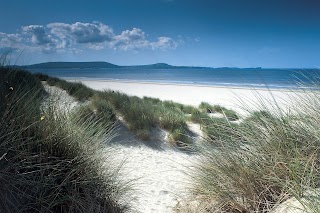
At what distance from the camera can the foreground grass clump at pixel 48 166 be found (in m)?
2.64

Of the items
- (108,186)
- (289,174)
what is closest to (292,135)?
(289,174)

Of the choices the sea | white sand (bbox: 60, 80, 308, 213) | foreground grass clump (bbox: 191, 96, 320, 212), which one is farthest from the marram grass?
the sea

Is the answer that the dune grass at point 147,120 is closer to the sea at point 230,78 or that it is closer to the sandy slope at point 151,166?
the sandy slope at point 151,166

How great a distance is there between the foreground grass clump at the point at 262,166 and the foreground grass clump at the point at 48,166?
38.8 inches

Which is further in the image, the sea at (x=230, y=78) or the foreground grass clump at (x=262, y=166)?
the sea at (x=230, y=78)

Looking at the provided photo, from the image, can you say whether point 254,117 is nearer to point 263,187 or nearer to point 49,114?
point 263,187

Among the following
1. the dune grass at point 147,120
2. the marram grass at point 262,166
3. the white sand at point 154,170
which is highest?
the marram grass at point 262,166

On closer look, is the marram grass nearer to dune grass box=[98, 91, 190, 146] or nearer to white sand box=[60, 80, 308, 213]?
white sand box=[60, 80, 308, 213]

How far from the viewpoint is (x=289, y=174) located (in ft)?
8.84

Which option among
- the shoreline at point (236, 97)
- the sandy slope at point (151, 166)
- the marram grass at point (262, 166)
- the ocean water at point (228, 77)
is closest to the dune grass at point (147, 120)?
the sandy slope at point (151, 166)

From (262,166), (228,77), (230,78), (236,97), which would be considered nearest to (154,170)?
(262,166)

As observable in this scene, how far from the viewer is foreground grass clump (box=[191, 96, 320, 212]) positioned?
8.82 ft

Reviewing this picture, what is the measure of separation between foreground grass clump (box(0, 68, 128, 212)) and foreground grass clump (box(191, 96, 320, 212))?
0.98 metres

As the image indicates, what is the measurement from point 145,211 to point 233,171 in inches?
59.8
